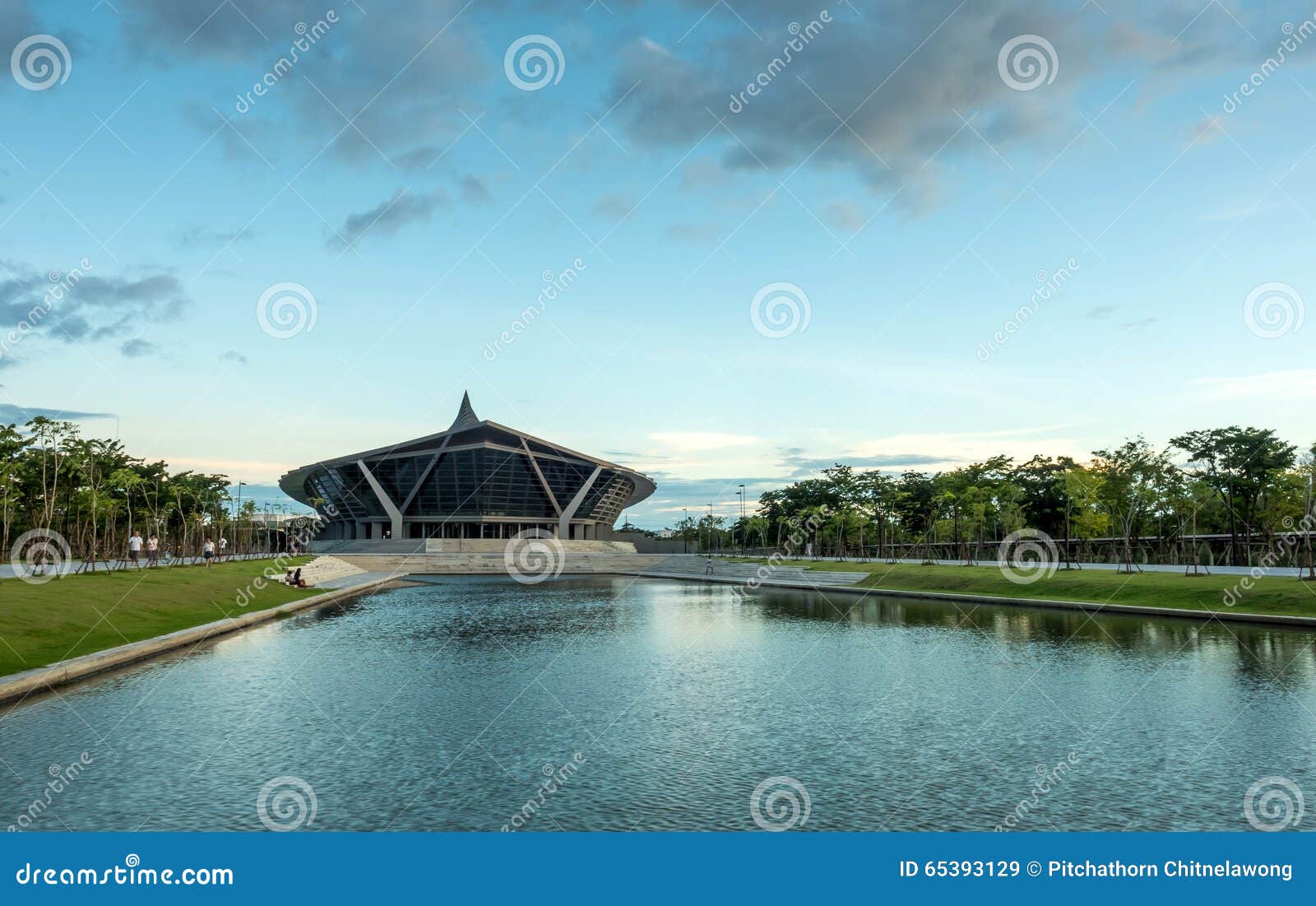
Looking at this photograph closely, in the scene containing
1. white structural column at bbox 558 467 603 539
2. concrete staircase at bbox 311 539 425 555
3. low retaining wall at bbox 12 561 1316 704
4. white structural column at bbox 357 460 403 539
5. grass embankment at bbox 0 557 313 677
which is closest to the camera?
low retaining wall at bbox 12 561 1316 704

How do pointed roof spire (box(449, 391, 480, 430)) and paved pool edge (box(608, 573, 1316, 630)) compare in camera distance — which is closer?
paved pool edge (box(608, 573, 1316, 630))

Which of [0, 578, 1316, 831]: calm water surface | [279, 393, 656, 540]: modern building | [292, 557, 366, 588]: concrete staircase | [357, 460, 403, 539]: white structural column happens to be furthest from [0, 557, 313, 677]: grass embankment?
[357, 460, 403, 539]: white structural column

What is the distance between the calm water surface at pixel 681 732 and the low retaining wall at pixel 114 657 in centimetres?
70

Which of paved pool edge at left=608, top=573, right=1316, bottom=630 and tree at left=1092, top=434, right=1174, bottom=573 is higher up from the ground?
tree at left=1092, top=434, right=1174, bottom=573

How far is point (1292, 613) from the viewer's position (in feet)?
92.5

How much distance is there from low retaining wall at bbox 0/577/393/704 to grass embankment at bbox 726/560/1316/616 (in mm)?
31062

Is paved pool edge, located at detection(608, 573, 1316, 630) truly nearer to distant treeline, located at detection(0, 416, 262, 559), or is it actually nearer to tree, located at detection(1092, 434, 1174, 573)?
tree, located at detection(1092, 434, 1174, 573)

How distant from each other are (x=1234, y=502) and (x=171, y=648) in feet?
244

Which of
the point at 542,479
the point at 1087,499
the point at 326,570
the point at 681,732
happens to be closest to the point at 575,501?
the point at 542,479

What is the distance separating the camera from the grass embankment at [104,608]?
789 inches

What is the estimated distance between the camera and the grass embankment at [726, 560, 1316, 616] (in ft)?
98.6

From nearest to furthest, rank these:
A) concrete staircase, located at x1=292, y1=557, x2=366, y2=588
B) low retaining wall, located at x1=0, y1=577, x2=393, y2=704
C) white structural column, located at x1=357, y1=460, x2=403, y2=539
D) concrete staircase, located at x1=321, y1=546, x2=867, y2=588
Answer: low retaining wall, located at x1=0, y1=577, x2=393, y2=704
concrete staircase, located at x1=292, y1=557, x2=366, y2=588
concrete staircase, located at x1=321, y1=546, x2=867, y2=588
white structural column, located at x1=357, y1=460, x2=403, y2=539

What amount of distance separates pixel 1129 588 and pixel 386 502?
344 feet

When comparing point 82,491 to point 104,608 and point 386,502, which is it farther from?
point 386,502
